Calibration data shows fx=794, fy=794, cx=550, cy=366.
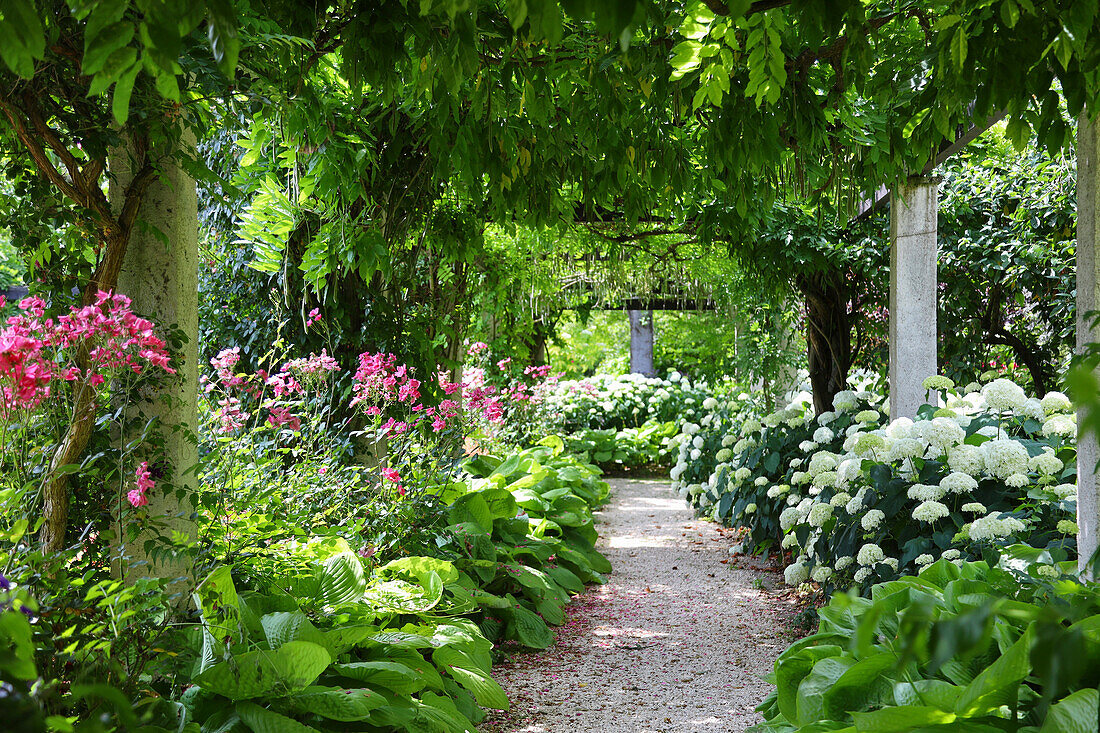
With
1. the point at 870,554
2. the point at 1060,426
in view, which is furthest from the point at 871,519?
the point at 1060,426

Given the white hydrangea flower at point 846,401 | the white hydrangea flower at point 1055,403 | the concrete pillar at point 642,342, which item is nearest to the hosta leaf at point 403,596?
the white hydrangea flower at point 1055,403

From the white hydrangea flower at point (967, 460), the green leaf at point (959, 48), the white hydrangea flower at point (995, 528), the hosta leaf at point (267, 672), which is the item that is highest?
the green leaf at point (959, 48)

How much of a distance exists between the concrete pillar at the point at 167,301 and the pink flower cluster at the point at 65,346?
0.26 m

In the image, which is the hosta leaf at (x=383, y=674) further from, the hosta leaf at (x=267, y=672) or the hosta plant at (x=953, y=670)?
the hosta plant at (x=953, y=670)

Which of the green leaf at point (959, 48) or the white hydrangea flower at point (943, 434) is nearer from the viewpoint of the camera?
the green leaf at point (959, 48)

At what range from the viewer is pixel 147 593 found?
2078 mm

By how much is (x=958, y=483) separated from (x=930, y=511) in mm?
166

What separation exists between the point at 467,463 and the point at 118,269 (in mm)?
3608

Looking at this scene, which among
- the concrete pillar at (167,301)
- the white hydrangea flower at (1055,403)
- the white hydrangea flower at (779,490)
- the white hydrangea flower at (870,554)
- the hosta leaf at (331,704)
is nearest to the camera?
the hosta leaf at (331,704)

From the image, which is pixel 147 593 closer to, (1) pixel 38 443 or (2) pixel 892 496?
(1) pixel 38 443

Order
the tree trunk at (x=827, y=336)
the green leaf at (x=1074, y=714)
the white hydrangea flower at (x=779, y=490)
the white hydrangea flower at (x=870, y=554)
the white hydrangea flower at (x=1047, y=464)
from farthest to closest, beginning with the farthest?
the tree trunk at (x=827, y=336) < the white hydrangea flower at (x=779, y=490) < the white hydrangea flower at (x=870, y=554) < the white hydrangea flower at (x=1047, y=464) < the green leaf at (x=1074, y=714)

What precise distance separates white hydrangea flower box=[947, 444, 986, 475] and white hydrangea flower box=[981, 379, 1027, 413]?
0.53 metres

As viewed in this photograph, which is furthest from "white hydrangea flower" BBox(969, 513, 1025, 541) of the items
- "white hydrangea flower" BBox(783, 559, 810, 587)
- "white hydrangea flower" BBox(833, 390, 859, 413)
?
"white hydrangea flower" BBox(833, 390, 859, 413)

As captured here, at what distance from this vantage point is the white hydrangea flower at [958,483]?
130 inches
